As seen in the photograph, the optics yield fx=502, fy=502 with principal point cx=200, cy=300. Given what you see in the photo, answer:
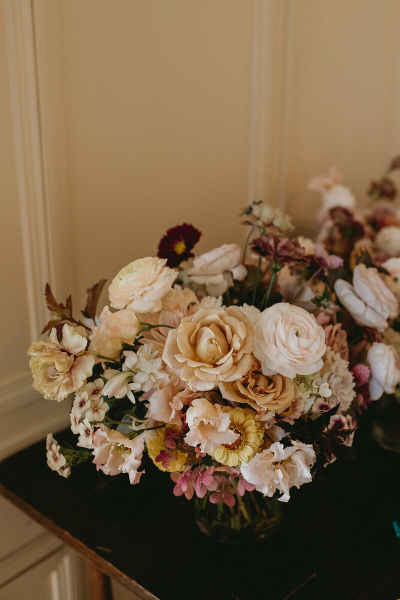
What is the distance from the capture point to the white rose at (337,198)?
1.33 m

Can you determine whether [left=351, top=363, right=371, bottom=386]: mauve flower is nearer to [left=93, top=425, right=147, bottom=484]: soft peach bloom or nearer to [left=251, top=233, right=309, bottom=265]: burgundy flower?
[left=251, top=233, right=309, bottom=265]: burgundy flower

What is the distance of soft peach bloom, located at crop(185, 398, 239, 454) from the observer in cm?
55

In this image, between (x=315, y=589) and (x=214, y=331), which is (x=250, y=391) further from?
(x=315, y=589)

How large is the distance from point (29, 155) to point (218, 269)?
358 mm

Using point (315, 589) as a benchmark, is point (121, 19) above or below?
above

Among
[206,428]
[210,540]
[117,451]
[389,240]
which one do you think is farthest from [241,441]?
[389,240]

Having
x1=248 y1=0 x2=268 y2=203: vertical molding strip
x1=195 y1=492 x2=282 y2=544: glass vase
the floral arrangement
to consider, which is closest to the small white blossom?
the floral arrangement

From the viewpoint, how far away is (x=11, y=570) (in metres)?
0.92

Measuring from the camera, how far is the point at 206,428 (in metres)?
0.57

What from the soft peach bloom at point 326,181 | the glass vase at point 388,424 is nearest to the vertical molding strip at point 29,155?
the glass vase at point 388,424

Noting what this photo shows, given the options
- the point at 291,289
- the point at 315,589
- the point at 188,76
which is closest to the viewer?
the point at 315,589

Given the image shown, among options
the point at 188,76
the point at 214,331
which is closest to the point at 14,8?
the point at 188,76

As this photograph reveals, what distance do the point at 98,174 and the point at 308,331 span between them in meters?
0.55

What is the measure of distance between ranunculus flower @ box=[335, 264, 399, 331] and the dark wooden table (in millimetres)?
253
